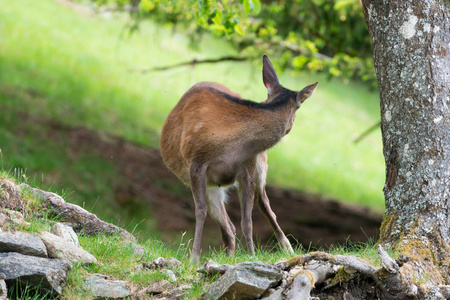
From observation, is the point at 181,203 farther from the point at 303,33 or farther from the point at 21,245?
the point at 21,245

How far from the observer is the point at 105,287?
438 cm

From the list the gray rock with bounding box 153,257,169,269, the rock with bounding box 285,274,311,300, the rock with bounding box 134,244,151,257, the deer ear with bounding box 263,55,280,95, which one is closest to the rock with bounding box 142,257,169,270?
the gray rock with bounding box 153,257,169,269

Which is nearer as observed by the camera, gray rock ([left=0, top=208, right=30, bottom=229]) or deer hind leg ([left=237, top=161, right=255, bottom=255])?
gray rock ([left=0, top=208, right=30, bottom=229])

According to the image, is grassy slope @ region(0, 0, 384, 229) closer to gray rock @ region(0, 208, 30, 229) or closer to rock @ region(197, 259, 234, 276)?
gray rock @ region(0, 208, 30, 229)

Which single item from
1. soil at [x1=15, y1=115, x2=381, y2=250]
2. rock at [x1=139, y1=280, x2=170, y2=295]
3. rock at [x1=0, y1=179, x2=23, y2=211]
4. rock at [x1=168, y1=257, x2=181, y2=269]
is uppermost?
rock at [x1=0, y1=179, x2=23, y2=211]

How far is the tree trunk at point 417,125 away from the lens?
5039 mm

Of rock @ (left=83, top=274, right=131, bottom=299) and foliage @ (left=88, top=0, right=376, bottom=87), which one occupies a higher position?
foliage @ (left=88, top=0, right=376, bottom=87)

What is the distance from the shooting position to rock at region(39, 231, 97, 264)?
460cm

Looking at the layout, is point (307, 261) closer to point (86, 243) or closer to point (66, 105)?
point (86, 243)

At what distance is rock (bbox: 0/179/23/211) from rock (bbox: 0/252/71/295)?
A: 943mm

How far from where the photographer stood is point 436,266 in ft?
16.2

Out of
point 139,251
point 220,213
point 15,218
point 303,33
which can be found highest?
point 303,33

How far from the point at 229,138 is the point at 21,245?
2.34 metres

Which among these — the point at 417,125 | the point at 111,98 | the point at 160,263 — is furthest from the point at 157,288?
the point at 111,98
